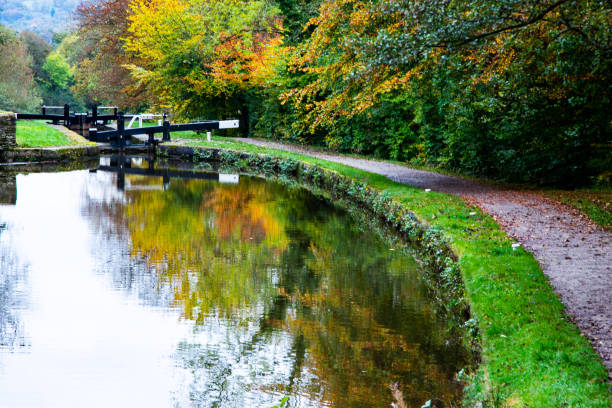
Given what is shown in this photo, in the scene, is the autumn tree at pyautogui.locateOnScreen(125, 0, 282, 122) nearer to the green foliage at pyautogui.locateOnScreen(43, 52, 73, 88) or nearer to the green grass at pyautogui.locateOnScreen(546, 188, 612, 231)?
the green grass at pyautogui.locateOnScreen(546, 188, 612, 231)

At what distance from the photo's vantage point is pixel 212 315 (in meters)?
6.73

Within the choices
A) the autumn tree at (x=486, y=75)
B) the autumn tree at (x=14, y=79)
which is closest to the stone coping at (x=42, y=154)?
the autumn tree at (x=486, y=75)

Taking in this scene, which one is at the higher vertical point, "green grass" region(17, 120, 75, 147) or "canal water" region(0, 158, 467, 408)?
"green grass" region(17, 120, 75, 147)

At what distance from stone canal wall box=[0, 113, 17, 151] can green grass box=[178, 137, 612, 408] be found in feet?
49.0

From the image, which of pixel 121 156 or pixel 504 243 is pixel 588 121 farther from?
pixel 121 156

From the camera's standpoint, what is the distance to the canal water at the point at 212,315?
5.07 m

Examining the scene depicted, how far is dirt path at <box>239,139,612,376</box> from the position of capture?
560 cm

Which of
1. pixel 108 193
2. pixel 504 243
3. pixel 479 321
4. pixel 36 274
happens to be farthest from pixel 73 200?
pixel 479 321

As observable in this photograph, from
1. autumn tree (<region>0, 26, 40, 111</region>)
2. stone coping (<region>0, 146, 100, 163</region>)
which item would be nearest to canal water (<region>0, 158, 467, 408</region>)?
stone coping (<region>0, 146, 100, 163</region>)

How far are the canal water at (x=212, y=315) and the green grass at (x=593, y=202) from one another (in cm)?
306

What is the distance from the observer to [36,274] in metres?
8.12

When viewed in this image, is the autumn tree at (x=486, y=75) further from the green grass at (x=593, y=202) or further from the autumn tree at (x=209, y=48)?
the autumn tree at (x=209, y=48)

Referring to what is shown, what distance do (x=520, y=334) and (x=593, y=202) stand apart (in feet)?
22.9

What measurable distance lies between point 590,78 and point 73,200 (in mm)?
10444
